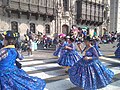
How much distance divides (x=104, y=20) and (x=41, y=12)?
1593 centimetres

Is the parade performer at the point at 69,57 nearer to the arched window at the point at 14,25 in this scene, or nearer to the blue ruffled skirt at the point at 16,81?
the blue ruffled skirt at the point at 16,81

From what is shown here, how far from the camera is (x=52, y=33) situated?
86.9 ft

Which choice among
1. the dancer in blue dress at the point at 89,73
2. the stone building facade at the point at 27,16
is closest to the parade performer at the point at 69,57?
the dancer in blue dress at the point at 89,73

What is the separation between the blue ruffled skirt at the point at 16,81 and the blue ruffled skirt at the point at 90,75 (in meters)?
1.47

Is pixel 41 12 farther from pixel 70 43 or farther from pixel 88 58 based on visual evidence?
pixel 88 58

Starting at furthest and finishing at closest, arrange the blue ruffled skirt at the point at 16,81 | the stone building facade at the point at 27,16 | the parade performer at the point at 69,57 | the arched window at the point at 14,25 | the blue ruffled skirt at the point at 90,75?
the arched window at the point at 14,25 → the stone building facade at the point at 27,16 → the parade performer at the point at 69,57 → the blue ruffled skirt at the point at 90,75 → the blue ruffled skirt at the point at 16,81

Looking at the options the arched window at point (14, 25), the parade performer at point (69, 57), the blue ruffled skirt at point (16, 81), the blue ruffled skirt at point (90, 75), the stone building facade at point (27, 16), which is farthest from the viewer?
the arched window at point (14, 25)

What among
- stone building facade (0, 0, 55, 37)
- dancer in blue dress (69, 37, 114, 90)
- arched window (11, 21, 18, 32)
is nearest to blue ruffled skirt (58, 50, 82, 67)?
dancer in blue dress (69, 37, 114, 90)

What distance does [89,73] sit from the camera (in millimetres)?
4965

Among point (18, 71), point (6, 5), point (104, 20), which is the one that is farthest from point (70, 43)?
point (104, 20)

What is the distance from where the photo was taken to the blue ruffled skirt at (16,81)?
3533 millimetres

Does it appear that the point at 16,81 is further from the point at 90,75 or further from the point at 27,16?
the point at 27,16

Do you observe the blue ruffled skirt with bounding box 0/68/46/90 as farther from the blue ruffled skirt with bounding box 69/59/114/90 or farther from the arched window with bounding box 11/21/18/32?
the arched window with bounding box 11/21/18/32

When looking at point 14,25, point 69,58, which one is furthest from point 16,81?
point 14,25
